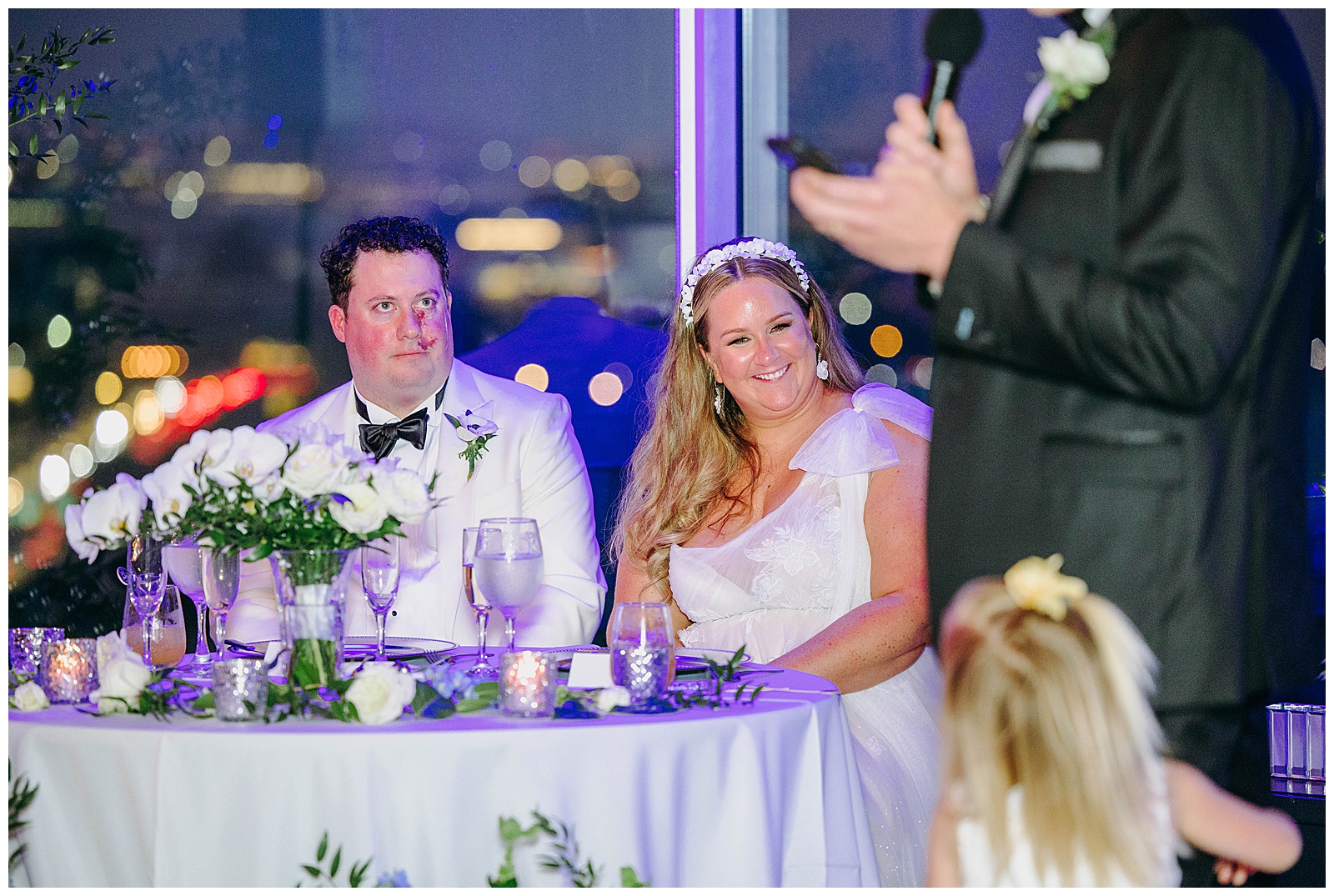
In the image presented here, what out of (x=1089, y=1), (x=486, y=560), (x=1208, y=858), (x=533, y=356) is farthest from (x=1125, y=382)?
(x=533, y=356)

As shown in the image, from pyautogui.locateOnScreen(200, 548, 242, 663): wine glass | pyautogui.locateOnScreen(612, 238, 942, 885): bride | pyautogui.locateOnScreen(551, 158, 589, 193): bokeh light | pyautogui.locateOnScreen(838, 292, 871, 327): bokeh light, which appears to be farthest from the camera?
pyautogui.locateOnScreen(551, 158, 589, 193): bokeh light

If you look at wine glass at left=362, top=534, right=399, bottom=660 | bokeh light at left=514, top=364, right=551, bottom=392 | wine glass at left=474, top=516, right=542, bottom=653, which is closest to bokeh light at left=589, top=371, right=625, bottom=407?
bokeh light at left=514, top=364, right=551, bottom=392

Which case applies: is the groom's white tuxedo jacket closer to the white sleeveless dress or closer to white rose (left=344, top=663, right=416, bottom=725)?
the white sleeveless dress

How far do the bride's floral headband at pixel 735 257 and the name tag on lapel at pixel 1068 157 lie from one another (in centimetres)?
146

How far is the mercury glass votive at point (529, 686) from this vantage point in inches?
72.1

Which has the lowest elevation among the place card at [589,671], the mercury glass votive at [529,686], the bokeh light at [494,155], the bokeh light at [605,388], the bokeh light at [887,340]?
the place card at [589,671]

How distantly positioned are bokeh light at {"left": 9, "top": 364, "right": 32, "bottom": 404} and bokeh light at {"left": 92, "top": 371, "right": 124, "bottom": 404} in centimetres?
22

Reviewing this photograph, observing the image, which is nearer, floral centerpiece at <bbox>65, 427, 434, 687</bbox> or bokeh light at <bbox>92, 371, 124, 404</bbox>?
floral centerpiece at <bbox>65, 427, 434, 687</bbox>

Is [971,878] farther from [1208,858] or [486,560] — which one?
[486,560]

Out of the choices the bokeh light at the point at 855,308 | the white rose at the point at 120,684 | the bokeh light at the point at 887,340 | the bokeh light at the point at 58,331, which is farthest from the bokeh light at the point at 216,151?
the white rose at the point at 120,684

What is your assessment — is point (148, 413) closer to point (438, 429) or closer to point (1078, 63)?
point (438, 429)

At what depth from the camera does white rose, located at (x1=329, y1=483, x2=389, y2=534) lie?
182 cm

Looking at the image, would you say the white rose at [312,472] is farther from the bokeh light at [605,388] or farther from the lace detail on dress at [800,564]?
the bokeh light at [605,388]

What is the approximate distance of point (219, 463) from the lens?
1855 mm
